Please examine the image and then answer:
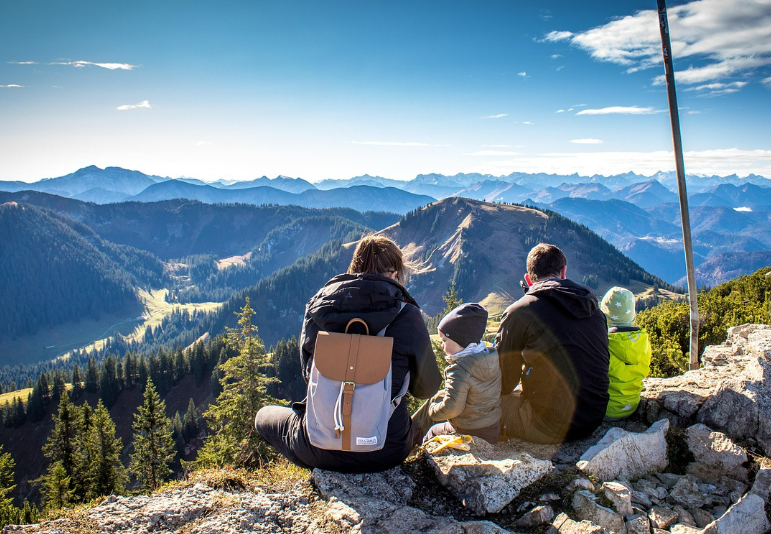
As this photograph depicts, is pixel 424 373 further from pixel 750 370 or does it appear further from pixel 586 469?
pixel 750 370

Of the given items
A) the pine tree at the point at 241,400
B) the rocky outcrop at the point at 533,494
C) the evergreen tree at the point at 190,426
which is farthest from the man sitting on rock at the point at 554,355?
the evergreen tree at the point at 190,426

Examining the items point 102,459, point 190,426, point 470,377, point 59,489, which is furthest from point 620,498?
point 190,426

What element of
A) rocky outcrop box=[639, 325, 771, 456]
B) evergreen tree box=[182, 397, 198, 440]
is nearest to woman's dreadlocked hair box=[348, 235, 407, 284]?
rocky outcrop box=[639, 325, 771, 456]

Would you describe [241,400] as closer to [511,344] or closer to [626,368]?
[511,344]

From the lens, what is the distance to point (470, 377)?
6.64 m

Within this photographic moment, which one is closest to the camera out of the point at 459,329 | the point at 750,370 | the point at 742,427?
the point at 459,329

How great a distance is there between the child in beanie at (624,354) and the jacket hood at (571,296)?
126cm

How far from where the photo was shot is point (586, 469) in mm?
6172

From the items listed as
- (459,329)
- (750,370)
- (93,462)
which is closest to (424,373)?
(459,329)

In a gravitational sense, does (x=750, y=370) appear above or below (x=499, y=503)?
above

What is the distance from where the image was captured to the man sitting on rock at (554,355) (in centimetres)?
672

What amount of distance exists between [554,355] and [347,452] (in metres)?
3.64

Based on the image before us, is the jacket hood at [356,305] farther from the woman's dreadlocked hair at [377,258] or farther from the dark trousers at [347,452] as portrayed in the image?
the dark trousers at [347,452]

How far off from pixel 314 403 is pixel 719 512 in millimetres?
5799
